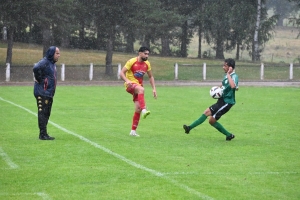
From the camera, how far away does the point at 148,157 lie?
11.9 meters

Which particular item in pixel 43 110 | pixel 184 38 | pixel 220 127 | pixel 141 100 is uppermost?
pixel 184 38

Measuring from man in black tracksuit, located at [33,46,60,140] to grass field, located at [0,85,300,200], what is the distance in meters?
0.44

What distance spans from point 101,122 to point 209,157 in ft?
22.5

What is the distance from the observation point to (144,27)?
50.3 meters

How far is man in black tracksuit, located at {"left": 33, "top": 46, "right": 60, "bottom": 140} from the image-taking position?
14.2 meters

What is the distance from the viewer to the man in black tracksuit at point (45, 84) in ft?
46.6

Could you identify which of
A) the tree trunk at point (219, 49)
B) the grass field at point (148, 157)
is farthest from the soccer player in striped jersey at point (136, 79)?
the tree trunk at point (219, 49)

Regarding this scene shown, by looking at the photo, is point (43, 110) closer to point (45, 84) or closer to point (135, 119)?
point (45, 84)

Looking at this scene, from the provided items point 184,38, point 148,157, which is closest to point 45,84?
point 148,157

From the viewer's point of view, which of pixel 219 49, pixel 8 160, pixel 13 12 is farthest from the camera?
pixel 219 49

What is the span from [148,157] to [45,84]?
11.2ft

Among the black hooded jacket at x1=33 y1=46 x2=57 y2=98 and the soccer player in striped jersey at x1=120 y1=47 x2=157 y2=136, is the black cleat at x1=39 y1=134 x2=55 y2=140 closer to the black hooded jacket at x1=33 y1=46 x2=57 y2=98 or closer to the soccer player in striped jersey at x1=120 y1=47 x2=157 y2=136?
the black hooded jacket at x1=33 y1=46 x2=57 y2=98

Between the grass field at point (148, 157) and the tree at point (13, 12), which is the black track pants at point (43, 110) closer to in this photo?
the grass field at point (148, 157)

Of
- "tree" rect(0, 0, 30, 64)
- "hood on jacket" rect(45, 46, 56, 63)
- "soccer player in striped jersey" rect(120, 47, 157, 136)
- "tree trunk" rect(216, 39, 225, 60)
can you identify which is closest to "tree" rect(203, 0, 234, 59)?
"tree trunk" rect(216, 39, 225, 60)
